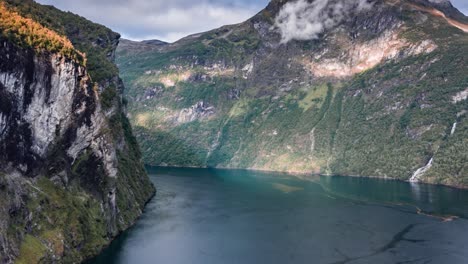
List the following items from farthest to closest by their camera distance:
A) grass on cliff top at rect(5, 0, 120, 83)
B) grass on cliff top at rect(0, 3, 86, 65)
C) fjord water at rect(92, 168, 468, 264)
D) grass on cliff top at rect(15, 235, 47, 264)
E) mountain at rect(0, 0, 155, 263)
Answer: grass on cliff top at rect(5, 0, 120, 83), fjord water at rect(92, 168, 468, 264), grass on cliff top at rect(0, 3, 86, 65), mountain at rect(0, 0, 155, 263), grass on cliff top at rect(15, 235, 47, 264)

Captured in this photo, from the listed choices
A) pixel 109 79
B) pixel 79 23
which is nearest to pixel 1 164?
pixel 109 79

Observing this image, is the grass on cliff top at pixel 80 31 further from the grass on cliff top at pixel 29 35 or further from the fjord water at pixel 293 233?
the fjord water at pixel 293 233

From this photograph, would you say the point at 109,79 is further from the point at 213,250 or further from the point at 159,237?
the point at 213,250

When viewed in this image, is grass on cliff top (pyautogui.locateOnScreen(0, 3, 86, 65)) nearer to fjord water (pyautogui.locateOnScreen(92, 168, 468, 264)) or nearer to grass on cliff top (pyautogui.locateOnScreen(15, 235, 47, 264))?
grass on cliff top (pyautogui.locateOnScreen(15, 235, 47, 264))

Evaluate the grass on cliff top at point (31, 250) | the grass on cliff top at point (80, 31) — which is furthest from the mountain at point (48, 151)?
the grass on cliff top at point (80, 31)

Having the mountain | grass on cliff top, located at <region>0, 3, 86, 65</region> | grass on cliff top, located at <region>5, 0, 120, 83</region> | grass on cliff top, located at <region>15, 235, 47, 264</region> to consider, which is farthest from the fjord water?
grass on cliff top, located at <region>5, 0, 120, 83</region>

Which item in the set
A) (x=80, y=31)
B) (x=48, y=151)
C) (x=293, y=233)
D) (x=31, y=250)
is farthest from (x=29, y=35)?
(x=293, y=233)
